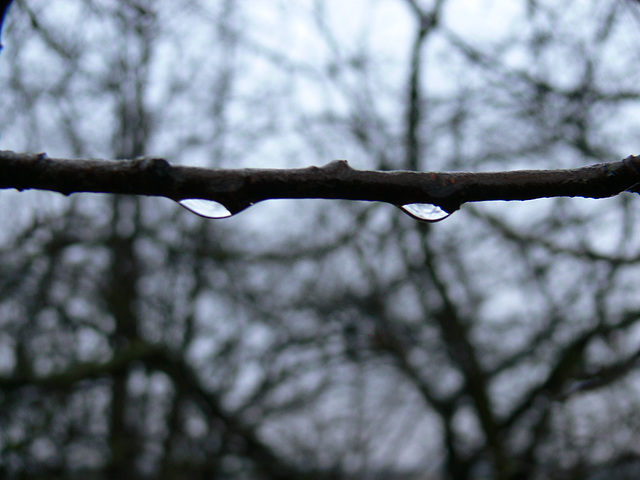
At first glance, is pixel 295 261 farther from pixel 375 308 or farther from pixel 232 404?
pixel 232 404

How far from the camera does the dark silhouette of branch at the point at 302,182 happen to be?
102 cm

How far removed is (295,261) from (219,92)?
2.13 m

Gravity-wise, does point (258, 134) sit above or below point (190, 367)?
above

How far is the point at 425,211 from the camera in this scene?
1.26 metres

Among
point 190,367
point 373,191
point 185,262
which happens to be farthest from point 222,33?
point 373,191

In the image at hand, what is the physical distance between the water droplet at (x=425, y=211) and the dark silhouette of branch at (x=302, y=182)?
0.17ft

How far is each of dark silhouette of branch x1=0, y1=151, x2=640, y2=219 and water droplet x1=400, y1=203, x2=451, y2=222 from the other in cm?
5

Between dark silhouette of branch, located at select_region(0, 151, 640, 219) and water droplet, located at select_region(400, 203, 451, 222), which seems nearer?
dark silhouette of branch, located at select_region(0, 151, 640, 219)

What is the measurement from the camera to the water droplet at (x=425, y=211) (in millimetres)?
1207

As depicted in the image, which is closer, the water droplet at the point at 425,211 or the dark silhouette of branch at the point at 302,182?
the dark silhouette of branch at the point at 302,182

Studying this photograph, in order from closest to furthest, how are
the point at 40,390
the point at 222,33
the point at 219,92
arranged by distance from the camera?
1. the point at 40,390
2. the point at 222,33
3. the point at 219,92

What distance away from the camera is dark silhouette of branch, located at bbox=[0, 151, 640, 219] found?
102 cm

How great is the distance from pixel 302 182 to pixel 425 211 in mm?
356

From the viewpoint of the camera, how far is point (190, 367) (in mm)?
5914
